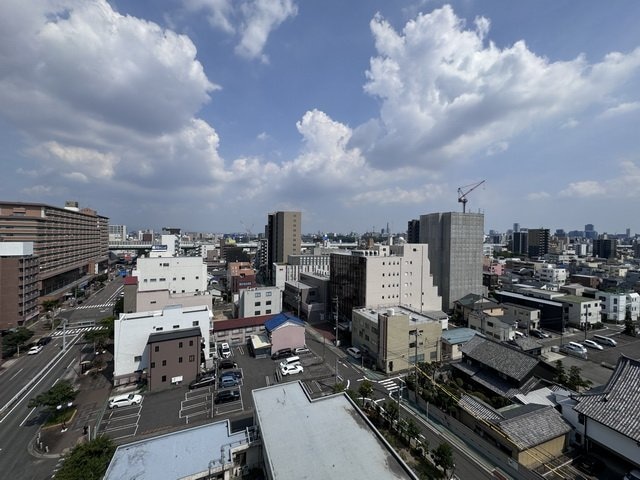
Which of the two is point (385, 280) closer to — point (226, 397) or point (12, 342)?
point (226, 397)

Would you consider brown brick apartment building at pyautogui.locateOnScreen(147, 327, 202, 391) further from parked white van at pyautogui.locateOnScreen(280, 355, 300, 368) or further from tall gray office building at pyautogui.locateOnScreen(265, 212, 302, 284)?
tall gray office building at pyautogui.locateOnScreen(265, 212, 302, 284)

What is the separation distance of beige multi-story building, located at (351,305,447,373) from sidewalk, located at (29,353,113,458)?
28.2 meters

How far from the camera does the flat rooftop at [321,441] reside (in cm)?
1392

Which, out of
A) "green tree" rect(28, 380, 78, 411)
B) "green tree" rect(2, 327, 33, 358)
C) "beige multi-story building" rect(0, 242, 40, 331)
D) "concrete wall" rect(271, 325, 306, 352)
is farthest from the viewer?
"beige multi-story building" rect(0, 242, 40, 331)

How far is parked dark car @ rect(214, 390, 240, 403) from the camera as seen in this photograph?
2702 cm

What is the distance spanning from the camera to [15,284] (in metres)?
46.2

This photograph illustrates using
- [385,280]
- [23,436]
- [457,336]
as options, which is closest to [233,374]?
[23,436]

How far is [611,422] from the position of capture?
57.8 feet

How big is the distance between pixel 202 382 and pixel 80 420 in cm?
1006

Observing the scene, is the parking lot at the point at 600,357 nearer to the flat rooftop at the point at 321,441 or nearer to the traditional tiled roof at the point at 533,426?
the traditional tiled roof at the point at 533,426

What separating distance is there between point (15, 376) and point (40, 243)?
4694cm

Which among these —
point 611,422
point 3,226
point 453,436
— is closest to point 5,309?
point 3,226

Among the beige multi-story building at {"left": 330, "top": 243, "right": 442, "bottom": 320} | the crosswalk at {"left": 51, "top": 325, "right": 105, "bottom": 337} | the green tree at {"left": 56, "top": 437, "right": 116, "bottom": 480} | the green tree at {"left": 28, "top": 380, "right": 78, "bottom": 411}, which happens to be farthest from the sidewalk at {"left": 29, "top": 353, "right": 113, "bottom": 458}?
the beige multi-story building at {"left": 330, "top": 243, "right": 442, "bottom": 320}

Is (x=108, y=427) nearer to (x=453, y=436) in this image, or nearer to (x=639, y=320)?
(x=453, y=436)
